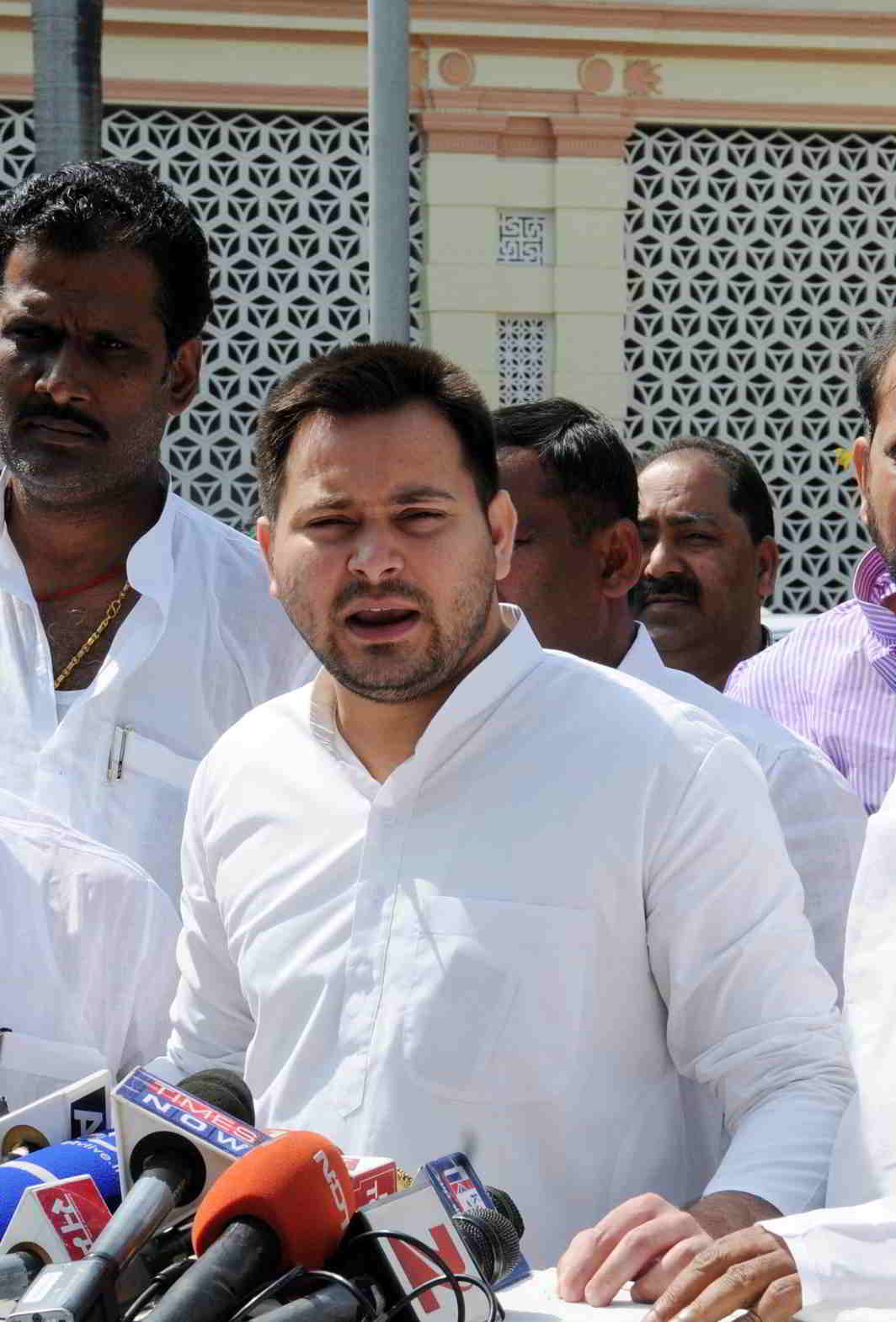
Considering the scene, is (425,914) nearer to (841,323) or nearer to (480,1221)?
(480,1221)

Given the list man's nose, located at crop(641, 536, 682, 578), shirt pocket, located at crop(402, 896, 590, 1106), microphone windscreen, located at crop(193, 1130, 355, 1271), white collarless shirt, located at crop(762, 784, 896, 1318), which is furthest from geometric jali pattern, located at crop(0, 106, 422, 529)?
microphone windscreen, located at crop(193, 1130, 355, 1271)

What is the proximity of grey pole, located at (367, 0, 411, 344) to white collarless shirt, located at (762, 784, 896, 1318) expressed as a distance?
327 centimetres

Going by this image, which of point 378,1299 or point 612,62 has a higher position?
point 612,62

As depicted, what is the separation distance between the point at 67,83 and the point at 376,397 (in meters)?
3.39

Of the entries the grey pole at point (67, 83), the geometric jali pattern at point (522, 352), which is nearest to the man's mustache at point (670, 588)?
the grey pole at point (67, 83)

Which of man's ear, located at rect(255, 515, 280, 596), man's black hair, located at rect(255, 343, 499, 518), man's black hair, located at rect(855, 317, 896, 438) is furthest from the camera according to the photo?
man's black hair, located at rect(855, 317, 896, 438)

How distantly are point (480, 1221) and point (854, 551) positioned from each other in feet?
28.5

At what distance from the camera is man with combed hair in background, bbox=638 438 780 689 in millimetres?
4305

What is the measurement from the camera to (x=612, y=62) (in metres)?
9.73

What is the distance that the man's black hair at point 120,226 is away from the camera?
3227 mm

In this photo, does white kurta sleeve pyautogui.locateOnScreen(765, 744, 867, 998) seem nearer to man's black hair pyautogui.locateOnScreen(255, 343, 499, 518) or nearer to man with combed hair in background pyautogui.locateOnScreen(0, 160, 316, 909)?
man's black hair pyautogui.locateOnScreen(255, 343, 499, 518)

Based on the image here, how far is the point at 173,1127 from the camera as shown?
1.70 metres

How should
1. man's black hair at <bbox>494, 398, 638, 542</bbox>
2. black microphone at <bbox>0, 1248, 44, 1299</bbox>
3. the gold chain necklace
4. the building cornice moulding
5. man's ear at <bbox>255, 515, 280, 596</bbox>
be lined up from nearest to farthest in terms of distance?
black microphone at <bbox>0, 1248, 44, 1299</bbox>
man's ear at <bbox>255, 515, 280, 596</bbox>
the gold chain necklace
man's black hair at <bbox>494, 398, 638, 542</bbox>
the building cornice moulding

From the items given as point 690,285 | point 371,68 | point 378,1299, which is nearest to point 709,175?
point 690,285
